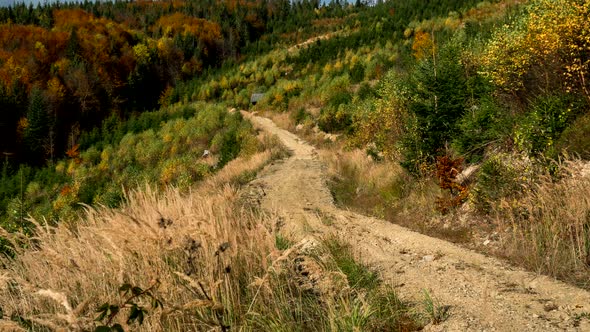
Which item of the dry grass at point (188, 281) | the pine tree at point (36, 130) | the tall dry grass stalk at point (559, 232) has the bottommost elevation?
the pine tree at point (36, 130)

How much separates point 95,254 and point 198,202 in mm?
1210

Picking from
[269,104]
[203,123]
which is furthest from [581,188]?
[269,104]

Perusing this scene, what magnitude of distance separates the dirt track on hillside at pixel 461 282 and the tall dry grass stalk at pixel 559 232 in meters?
0.30

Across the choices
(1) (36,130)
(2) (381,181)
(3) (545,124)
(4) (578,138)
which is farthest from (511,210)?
(1) (36,130)

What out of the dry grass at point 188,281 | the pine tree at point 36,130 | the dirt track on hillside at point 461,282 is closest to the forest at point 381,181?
the dry grass at point 188,281

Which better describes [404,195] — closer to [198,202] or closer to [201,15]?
[198,202]

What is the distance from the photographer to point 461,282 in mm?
5500

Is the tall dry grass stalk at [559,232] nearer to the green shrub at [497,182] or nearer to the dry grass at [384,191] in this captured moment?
the green shrub at [497,182]

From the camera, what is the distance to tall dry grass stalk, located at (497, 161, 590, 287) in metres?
Result: 5.45

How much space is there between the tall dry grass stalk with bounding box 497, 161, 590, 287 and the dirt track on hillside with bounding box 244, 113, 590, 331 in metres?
0.30

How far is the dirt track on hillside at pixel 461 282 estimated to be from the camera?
416 cm

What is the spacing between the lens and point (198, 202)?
4.88m

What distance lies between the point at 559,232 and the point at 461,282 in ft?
5.65

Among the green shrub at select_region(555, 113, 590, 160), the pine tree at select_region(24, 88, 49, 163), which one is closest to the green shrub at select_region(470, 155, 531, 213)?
the green shrub at select_region(555, 113, 590, 160)
